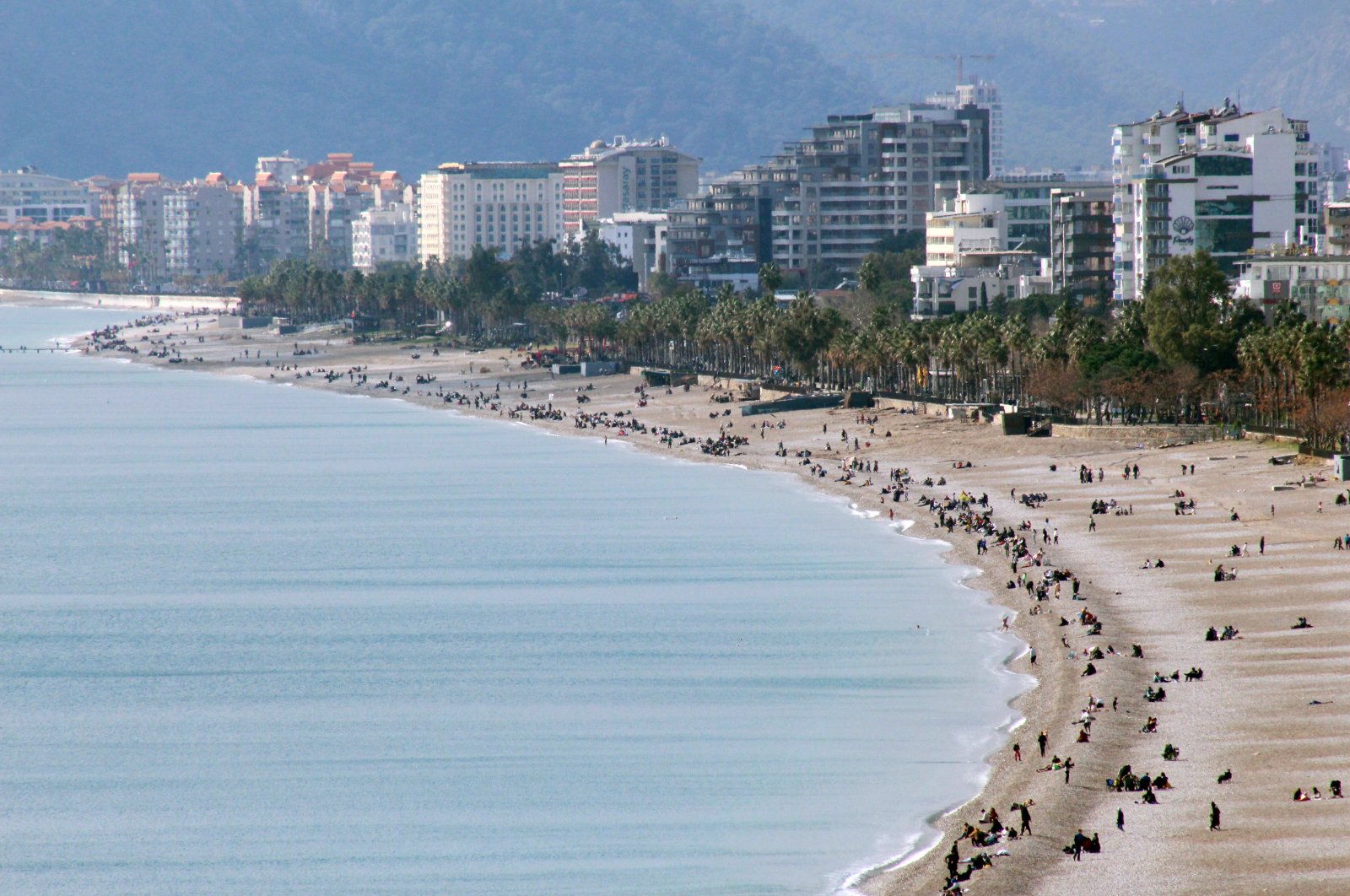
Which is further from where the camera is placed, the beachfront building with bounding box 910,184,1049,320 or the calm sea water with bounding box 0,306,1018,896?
the beachfront building with bounding box 910,184,1049,320

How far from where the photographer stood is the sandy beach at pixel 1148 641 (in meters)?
28.4

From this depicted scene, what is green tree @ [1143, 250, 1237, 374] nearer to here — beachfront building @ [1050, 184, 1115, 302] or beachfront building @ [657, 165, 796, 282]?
beachfront building @ [1050, 184, 1115, 302]

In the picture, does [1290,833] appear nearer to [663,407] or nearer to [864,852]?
[864,852]

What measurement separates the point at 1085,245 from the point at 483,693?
96.5 meters

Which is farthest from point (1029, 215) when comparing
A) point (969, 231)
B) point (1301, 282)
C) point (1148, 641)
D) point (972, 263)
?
point (1148, 641)

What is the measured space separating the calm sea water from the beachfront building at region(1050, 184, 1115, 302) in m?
58.0

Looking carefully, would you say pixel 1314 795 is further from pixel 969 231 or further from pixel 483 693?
pixel 969 231

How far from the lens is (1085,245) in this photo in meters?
132

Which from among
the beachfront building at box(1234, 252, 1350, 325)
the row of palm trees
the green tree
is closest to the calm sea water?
the row of palm trees

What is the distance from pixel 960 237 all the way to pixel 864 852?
11370 centimetres

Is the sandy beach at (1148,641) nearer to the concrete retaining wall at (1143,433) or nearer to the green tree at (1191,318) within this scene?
the concrete retaining wall at (1143,433)

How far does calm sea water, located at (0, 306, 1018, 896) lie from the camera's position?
31.5 m

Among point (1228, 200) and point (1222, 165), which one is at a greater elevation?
point (1222, 165)

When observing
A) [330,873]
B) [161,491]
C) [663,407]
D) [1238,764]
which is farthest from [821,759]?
[663,407]
